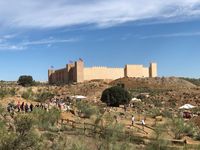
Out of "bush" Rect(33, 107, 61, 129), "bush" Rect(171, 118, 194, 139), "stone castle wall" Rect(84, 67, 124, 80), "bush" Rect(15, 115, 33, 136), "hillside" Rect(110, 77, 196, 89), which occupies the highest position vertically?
"stone castle wall" Rect(84, 67, 124, 80)

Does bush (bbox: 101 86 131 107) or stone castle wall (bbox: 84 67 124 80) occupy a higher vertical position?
stone castle wall (bbox: 84 67 124 80)

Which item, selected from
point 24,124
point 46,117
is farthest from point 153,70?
point 24,124

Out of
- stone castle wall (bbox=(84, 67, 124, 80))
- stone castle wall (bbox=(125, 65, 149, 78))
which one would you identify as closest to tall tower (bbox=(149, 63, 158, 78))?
stone castle wall (bbox=(125, 65, 149, 78))

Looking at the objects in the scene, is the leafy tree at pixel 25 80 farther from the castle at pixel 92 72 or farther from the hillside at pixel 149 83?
the hillside at pixel 149 83

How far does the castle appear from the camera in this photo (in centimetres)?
10885

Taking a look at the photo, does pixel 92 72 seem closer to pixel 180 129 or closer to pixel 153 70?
pixel 153 70

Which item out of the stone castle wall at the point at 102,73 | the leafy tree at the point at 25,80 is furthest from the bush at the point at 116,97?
the stone castle wall at the point at 102,73

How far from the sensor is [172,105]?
2800 inches

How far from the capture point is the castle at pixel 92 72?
108850mm

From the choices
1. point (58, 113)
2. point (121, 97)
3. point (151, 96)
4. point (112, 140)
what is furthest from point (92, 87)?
point (112, 140)

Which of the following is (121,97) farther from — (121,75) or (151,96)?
(121,75)

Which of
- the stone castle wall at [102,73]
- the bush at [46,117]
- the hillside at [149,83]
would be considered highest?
the stone castle wall at [102,73]

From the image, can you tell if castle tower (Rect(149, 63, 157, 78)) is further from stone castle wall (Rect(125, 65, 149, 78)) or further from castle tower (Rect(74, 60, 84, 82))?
castle tower (Rect(74, 60, 84, 82))

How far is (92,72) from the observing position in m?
113
